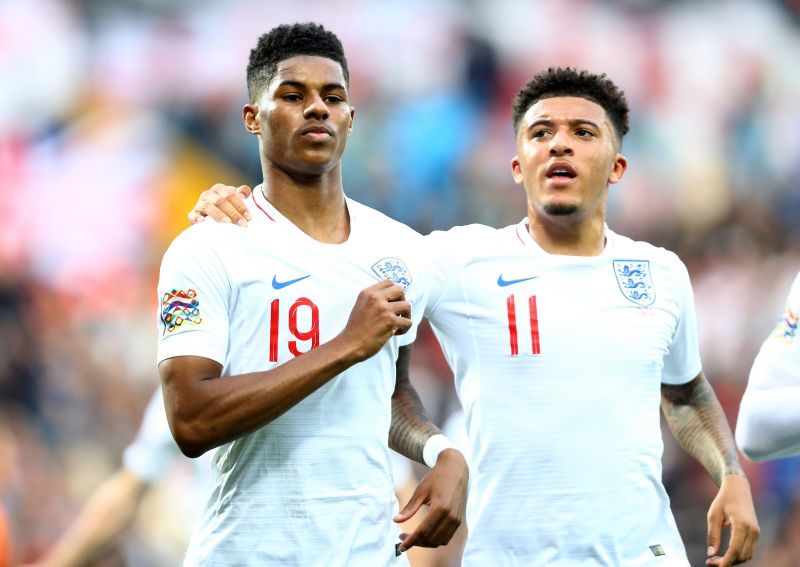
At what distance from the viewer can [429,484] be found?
325cm

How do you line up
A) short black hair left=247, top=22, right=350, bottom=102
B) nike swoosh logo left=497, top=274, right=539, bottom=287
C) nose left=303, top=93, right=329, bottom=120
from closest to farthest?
nose left=303, top=93, right=329, bottom=120 < short black hair left=247, top=22, right=350, bottom=102 < nike swoosh logo left=497, top=274, right=539, bottom=287

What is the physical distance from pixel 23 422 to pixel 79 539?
158 inches

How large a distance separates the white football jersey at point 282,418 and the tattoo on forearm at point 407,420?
21 centimetres

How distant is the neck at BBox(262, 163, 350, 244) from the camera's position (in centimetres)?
351

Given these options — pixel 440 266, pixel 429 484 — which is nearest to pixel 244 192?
pixel 440 266

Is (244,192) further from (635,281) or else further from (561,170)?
(635,281)

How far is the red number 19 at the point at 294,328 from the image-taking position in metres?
3.26

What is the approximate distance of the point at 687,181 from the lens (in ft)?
35.3

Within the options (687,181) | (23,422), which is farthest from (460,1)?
(23,422)

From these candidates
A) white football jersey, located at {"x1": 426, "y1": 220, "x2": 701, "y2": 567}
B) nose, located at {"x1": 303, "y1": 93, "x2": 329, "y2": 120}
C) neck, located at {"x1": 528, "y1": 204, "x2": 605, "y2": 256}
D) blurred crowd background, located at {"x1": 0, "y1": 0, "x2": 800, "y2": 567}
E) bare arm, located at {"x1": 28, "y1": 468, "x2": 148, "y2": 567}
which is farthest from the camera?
blurred crowd background, located at {"x1": 0, "y1": 0, "x2": 800, "y2": 567}

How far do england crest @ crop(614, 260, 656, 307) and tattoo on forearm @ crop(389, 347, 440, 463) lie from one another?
806 millimetres

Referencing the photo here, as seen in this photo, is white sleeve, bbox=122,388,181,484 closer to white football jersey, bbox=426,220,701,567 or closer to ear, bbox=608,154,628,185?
white football jersey, bbox=426,220,701,567

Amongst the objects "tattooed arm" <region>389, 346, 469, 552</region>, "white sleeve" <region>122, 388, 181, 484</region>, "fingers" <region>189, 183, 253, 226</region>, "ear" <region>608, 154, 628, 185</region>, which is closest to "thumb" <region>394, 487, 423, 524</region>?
"tattooed arm" <region>389, 346, 469, 552</region>

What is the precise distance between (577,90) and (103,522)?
256 centimetres
